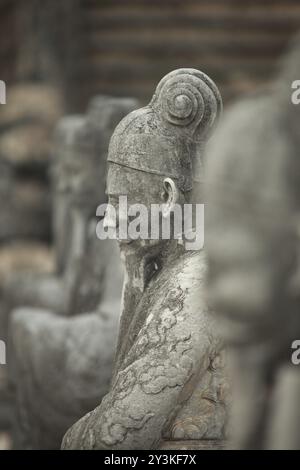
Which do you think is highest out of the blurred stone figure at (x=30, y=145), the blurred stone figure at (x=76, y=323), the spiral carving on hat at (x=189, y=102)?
the blurred stone figure at (x=30, y=145)

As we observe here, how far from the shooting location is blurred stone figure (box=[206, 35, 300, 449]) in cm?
200

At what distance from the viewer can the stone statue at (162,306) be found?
2781 millimetres

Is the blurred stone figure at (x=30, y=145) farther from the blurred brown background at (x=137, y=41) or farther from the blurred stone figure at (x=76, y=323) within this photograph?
the blurred stone figure at (x=76, y=323)

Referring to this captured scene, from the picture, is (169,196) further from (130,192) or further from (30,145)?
(30,145)

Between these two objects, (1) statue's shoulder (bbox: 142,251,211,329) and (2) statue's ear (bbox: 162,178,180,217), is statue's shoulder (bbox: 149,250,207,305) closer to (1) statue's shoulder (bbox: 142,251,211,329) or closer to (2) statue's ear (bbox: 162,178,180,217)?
(1) statue's shoulder (bbox: 142,251,211,329)

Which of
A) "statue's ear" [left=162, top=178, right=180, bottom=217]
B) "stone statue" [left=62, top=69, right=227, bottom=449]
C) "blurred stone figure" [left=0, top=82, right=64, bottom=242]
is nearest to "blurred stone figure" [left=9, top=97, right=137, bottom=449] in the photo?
"stone statue" [left=62, top=69, right=227, bottom=449]

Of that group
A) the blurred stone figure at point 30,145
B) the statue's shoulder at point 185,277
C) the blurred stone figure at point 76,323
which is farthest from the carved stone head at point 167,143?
the blurred stone figure at point 30,145

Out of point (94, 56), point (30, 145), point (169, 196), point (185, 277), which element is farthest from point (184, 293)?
point (30, 145)

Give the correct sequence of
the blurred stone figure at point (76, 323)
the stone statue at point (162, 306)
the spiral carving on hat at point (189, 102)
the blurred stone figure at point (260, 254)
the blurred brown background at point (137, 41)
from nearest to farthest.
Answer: the blurred stone figure at point (260, 254)
the stone statue at point (162, 306)
the spiral carving on hat at point (189, 102)
the blurred stone figure at point (76, 323)
the blurred brown background at point (137, 41)

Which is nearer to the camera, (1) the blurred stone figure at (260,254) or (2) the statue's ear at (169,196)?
(1) the blurred stone figure at (260,254)

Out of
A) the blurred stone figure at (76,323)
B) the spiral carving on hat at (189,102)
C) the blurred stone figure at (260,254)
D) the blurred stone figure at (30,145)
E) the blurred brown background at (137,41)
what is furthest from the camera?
the blurred stone figure at (30,145)

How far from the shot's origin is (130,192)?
308cm

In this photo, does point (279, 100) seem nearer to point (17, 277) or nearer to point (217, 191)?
point (217, 191)

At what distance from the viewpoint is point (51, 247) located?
8.03 m
